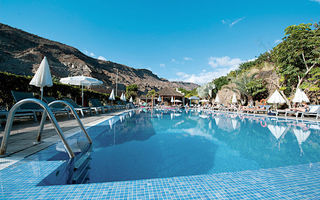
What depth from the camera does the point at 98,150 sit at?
2840 millimetres

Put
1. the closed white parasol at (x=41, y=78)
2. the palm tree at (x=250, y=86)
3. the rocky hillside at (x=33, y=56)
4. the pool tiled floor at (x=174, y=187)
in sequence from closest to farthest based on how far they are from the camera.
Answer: the pool tiled floor at (x=174, y=187), the closed white parasol at (x=41, y=78), the palm tree at (x=250, y=86), the rocky hillside at (x=33, y=56)

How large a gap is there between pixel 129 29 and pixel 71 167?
34574mm

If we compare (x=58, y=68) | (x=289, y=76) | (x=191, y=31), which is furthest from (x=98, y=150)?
(x=58, y=68)

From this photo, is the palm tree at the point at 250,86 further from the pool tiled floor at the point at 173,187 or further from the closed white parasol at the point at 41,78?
the closed white parasol at the point at 41,78

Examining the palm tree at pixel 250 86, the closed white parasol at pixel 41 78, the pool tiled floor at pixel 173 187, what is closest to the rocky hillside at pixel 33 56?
the palm tree at pixel 250 86

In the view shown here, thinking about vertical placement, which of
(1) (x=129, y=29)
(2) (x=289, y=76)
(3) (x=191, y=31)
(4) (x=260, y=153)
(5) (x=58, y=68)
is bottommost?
(4) (x=260, y=153)

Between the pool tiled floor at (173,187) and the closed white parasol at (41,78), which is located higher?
the closed white parasol at (41,78)

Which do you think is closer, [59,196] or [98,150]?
[59,196]

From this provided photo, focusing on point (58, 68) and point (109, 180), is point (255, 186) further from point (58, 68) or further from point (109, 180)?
point (58, 68)

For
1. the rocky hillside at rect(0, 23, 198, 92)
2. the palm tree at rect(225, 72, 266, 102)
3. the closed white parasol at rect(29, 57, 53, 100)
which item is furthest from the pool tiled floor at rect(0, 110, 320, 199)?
the rocky hillside at rect(0, 23, 198, 92)

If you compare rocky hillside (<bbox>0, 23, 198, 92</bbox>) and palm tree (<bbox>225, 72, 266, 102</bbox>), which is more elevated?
rocky hillside (<bbox>0, 23, 198, 92</bbox>)

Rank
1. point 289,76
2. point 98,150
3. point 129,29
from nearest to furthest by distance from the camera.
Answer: point 98,150 → point 289,76 → point 129,29

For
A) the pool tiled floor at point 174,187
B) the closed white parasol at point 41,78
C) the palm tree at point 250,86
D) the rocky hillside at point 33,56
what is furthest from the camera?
the rocky hillside at point 33,56

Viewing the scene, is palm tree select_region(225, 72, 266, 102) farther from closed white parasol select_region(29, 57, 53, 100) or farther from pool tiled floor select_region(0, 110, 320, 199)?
closed white parasol select_region(29, 57, 53, 100)
